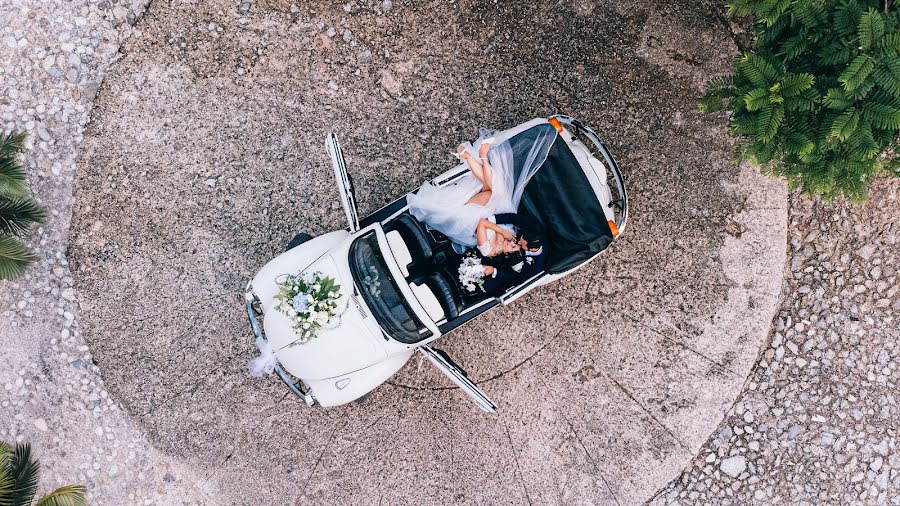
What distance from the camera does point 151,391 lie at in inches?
235

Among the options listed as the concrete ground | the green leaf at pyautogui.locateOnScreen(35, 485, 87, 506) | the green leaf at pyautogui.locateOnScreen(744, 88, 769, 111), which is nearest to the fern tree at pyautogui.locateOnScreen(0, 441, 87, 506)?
the green leaf at pyautogui.locateOnScreen(35, 485, 87, 506)

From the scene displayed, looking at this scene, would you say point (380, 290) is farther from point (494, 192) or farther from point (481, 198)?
point (494, 192)

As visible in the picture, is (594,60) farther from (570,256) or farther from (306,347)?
(306,347)

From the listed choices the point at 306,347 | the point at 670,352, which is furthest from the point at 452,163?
the point at 670,352

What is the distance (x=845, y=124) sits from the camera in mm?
3969

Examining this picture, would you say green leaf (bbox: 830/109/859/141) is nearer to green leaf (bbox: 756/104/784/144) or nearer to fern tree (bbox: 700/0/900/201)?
fern tree (bbox: 700/0/900/201)

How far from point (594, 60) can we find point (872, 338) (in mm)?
3874

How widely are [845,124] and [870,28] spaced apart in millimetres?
598

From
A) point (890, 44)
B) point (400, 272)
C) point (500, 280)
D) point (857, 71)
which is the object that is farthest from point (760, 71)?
point (400, 272)

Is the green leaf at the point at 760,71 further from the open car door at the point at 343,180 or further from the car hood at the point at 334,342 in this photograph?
the car hood at the point at 334,342

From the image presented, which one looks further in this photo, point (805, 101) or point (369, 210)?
point (369, 210)

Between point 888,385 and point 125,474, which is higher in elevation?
point 125,474

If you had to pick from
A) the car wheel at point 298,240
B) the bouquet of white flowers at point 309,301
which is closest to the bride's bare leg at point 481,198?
the bouquet of white flowers at point 309,301

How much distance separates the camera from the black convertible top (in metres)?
4.92
